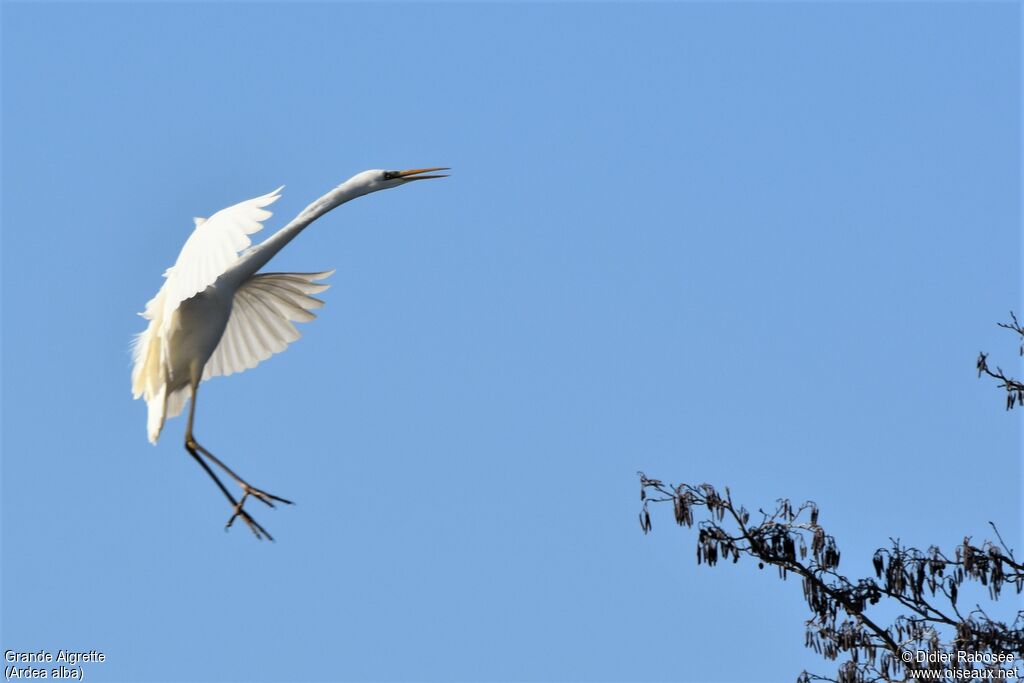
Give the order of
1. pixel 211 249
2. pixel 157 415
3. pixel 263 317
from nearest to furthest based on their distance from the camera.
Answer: pixel 211 249, pixel 157 415, pixel 263 317

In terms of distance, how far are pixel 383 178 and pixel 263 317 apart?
206 centimetres

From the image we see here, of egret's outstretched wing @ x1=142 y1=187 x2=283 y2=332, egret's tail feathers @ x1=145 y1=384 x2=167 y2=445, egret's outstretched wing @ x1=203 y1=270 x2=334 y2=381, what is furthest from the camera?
egret's outstretched wing @ x1=203 y1=270 x2=334 y2=381

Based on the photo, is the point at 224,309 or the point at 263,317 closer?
the point at 224,309

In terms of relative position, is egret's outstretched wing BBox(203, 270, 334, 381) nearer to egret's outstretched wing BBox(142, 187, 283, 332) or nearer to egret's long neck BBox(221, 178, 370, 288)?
egret's long neck BBox(221, 178, 370, 288)

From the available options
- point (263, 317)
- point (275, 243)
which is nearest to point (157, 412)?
point (275, 243)

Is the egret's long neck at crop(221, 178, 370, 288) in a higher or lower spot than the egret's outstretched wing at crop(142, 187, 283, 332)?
higher

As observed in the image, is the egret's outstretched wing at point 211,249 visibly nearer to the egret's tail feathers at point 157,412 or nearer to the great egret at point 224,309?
the great egret at point 224,309

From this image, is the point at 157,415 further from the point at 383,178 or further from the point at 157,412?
the point at 383,178

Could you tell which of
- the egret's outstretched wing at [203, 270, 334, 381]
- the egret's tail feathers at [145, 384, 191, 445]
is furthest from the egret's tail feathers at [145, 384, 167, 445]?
the egret's outstretched wing at [203, 270, 334, 381]

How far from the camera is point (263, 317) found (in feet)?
43.0

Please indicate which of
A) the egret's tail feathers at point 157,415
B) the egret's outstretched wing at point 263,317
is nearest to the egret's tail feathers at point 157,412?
the egret's tail feathers at point 157,415

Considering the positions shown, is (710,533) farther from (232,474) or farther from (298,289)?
(298,289)

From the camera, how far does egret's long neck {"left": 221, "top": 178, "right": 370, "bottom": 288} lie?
11.2 meters

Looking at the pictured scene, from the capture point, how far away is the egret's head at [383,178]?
1169 cm
